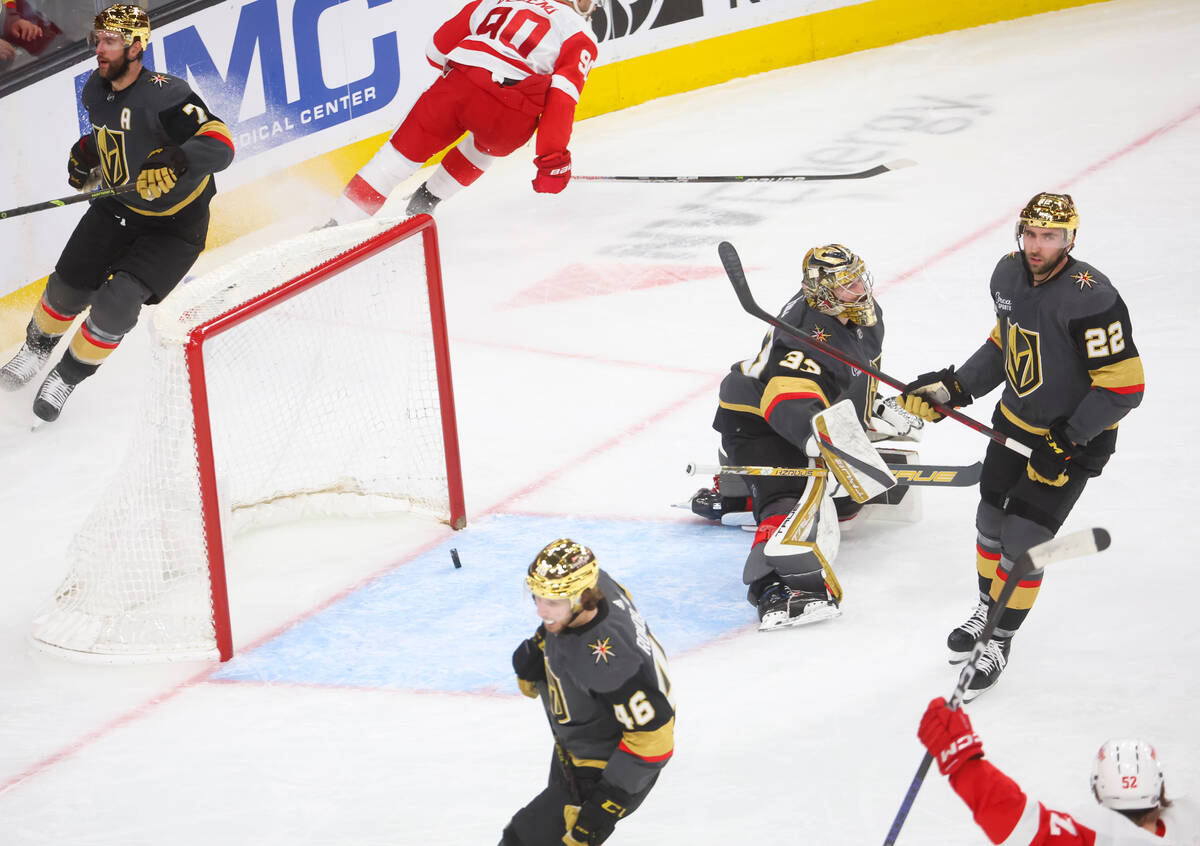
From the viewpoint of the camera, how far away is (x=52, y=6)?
5.75 m

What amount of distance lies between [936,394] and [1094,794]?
135cm

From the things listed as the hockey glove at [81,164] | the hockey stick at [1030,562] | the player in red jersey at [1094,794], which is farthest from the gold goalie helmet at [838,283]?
the hockey glove at [81,164]

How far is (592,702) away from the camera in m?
2.43

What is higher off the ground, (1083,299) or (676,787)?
(1083,299)

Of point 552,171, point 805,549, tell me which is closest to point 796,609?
point 805,549

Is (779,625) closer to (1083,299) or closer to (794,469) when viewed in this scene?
(794,469)

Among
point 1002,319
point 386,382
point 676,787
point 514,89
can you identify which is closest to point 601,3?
point 514,89

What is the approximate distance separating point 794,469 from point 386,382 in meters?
1.24

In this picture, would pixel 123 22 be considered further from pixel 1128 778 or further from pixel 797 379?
pixel 1128 778

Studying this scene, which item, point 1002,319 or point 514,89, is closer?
point 1002,319

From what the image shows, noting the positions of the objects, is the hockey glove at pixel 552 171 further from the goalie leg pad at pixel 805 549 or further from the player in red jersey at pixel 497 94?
the goalie leg pad at pixel 805 549

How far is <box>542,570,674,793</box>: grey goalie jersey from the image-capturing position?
2.37m

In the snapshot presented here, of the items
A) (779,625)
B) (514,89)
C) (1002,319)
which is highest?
(1002,319)

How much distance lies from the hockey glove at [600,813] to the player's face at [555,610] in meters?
0.27
